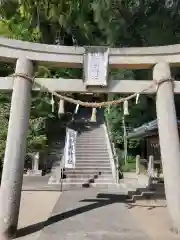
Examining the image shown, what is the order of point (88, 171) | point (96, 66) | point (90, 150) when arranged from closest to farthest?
point (96, 66), point (88, 171), point (90, 150)

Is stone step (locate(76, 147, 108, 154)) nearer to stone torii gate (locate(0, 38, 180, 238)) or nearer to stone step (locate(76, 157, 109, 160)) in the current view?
stone step (locate(76, 157, 109, 160))

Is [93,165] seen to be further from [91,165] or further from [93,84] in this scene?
[93,84]

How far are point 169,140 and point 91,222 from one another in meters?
2.34

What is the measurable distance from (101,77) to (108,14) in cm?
1238

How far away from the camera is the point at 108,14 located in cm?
1788

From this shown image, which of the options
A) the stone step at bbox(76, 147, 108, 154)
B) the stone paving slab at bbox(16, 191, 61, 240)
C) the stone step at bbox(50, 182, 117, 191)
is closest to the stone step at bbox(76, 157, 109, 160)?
the stone step at bbox(76, 147, 108, 154)

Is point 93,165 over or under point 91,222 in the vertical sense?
over

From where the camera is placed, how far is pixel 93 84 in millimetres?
6605

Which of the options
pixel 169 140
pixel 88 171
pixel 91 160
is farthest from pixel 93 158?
pixel 169 140

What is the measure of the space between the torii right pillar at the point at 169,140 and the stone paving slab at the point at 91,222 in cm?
85

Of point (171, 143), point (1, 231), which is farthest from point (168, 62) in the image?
point (1, 231)

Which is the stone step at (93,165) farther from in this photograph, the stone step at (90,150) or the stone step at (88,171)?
the stone step at (90,150)

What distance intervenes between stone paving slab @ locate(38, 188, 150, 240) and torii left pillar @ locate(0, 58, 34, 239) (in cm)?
67

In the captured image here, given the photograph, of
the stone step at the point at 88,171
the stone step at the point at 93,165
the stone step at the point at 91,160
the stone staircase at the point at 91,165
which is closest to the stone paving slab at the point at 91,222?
the stone staircase at the point at 91,165
